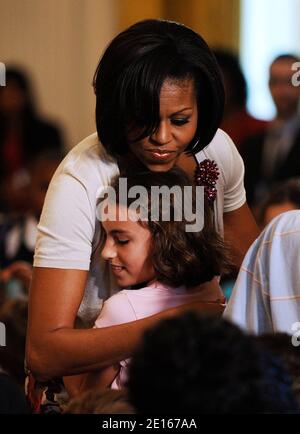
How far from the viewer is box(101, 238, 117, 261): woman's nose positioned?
6.19ft

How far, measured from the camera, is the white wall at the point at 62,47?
18.6 ft

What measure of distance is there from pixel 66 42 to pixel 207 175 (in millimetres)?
3897

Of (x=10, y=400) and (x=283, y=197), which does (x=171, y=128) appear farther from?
(x=283, y=197)

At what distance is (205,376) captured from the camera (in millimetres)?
1048

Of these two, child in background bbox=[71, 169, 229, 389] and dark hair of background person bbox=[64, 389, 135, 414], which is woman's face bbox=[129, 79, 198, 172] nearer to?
child in background bbox=[71, 169, 229, 389]

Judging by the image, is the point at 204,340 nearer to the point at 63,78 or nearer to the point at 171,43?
the point at 171,43

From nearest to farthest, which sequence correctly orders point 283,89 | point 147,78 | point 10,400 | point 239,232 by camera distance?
1. point 10,400
2. point 147,78
3. point 239,232
4. point 283,89

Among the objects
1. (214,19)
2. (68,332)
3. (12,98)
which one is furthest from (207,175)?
(214,19)

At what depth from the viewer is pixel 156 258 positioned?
1917 mm

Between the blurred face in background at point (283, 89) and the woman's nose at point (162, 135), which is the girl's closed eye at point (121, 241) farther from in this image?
the blurred face in background at point (283, 89)

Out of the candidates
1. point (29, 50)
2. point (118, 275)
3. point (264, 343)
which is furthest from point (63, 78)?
point (264, 343)

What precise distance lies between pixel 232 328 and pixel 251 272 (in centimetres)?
61

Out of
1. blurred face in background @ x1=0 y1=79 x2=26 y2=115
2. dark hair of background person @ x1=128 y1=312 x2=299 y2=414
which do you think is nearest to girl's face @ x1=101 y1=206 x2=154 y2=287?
dark hair of background person @ x1=128 y1=312 x2=299 y2=414

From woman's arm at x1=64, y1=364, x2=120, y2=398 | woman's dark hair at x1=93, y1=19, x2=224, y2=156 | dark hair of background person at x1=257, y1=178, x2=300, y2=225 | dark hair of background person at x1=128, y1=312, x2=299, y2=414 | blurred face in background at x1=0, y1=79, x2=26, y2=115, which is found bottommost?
blurred face in background at x1=0, y1=79, x2=26, y2=115
